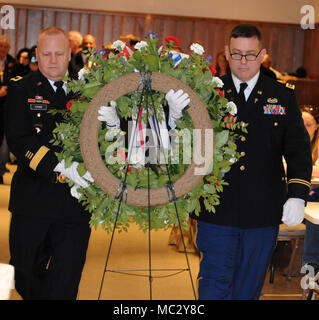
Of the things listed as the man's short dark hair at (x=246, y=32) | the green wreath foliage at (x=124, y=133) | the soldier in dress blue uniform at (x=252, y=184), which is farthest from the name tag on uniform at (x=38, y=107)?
the man's short dark hair at (x=246, y=32)

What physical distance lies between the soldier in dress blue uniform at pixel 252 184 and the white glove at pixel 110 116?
0.85 meters

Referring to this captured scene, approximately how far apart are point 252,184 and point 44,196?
1.10 metres

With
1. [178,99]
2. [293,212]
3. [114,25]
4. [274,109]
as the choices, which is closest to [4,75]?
[114,25]

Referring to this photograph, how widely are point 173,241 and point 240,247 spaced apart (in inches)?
99.1

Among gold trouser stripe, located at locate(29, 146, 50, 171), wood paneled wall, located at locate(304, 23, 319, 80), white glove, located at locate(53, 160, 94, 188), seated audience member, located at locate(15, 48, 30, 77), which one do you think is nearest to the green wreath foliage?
white glove, located at locate(53, 160, 94, 188)

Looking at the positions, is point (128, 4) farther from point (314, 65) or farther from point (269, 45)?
point (314, 65)

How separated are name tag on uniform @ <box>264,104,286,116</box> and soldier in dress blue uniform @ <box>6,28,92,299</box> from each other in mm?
1091

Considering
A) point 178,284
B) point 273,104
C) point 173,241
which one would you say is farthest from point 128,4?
point 273,104

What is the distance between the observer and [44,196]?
3271 mm

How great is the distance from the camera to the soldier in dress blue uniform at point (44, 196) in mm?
3238

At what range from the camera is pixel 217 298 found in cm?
318

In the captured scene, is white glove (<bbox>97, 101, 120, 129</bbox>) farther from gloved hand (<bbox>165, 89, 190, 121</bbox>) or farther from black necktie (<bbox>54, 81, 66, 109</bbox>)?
black necktie (<bbox>54, 81, 66, 109</bbox>)

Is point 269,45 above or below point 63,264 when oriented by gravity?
above

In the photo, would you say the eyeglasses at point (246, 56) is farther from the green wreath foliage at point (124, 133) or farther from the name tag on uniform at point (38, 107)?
the name tag on uniform at point (38, 107)
